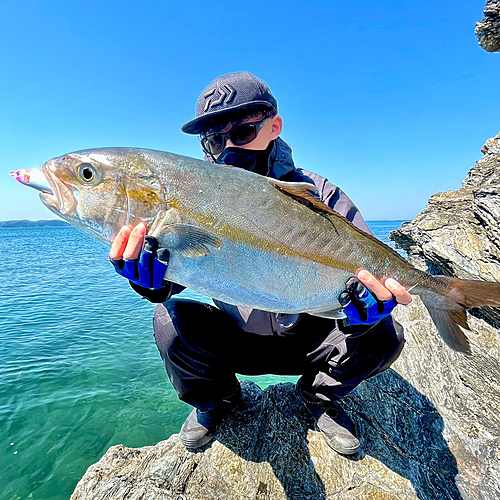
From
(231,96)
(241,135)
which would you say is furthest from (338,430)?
(231,96)

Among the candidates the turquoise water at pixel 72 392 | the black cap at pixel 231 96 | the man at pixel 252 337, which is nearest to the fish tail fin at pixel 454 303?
the man at pixel 252 337

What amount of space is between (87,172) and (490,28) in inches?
407

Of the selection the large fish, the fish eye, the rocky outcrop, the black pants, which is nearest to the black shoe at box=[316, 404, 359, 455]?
the black pants

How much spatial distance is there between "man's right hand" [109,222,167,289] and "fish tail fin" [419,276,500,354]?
1807 mm

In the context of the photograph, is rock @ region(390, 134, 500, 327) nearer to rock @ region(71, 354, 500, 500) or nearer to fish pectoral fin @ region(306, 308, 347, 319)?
rock @ region(71, 354, 500, 500)

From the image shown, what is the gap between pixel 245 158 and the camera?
3062 mm

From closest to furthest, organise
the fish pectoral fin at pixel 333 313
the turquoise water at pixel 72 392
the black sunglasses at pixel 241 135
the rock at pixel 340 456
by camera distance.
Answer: the fish pectoral fin at pixel 333 313 < the rock at pixel 340 456 < the black sunglasses at pixel 241 135 < the turquoise water at pixel 72 392

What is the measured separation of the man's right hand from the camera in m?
1.98

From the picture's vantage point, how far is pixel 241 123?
3.00m

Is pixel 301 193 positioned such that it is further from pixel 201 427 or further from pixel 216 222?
pixel 201 427

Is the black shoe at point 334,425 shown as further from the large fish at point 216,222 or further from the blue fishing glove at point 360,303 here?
the large fish at point 216,222

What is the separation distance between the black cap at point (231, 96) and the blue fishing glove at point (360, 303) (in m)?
1.79

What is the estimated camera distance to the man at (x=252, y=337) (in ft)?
8.82

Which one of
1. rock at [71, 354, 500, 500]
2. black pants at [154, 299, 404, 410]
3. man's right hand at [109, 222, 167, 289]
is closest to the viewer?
man's right hand at [109, 222, 167, 289]
